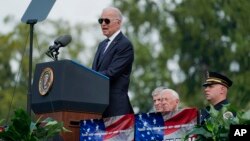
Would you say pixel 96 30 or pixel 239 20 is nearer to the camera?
pixel 239 20

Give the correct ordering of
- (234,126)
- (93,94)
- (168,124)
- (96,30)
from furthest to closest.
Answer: (96,30), (93,94), (168,124), (234,126)

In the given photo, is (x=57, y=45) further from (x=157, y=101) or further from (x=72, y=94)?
(x=157, y=101)

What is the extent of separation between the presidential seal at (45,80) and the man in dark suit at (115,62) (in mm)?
611

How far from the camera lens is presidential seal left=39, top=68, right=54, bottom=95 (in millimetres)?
12609

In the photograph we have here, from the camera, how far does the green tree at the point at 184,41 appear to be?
45.1 meters

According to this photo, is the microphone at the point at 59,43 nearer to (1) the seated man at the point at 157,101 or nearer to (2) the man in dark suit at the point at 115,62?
(2) the man in dark suit at the point at 115,62

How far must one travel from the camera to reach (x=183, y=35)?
47.3 metres

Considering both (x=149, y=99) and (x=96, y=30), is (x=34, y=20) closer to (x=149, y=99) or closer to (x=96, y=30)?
(x=149, y=99)

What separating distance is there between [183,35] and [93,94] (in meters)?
34.9

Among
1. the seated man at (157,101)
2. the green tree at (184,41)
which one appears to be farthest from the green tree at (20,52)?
the seated man at (157,101)

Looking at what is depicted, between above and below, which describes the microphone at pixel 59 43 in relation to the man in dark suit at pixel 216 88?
above

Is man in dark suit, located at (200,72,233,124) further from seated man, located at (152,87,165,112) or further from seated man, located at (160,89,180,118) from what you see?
seated man, located at (152,87,165,112)

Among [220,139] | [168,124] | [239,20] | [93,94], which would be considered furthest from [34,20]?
[239,20]

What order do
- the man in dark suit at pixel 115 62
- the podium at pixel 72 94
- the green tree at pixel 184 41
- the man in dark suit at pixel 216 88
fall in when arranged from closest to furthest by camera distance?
the podium at pixel 72 94
the man in dark suit at pixel 216 88
the man in dark suit at pixel 115 62
the green tree at pixel 184 41
